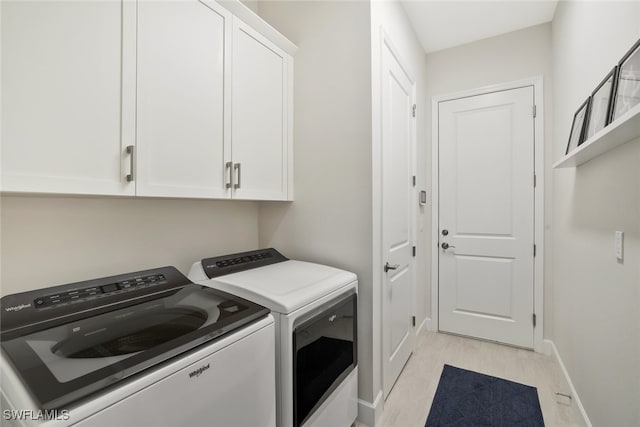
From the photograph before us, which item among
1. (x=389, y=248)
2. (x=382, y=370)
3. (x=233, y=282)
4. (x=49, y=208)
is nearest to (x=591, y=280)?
(x=389, y=248)

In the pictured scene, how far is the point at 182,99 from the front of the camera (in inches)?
50.9

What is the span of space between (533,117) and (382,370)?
95.5 inches

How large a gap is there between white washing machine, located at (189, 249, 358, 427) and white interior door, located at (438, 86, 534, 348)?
164cm

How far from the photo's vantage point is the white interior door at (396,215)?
6.14ft

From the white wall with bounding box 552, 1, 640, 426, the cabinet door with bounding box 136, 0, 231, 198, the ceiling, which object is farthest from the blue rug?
the ceiling

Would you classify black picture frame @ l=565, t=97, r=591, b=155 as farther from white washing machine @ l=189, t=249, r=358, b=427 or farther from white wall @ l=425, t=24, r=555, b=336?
white washing machine @ l=189, t=249, r=358, b=427

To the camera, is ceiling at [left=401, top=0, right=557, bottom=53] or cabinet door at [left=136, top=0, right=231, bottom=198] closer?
cabinet door at [left=136, top=0, right=231, bottom=198]

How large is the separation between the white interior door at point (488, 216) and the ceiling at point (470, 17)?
0.54 meters

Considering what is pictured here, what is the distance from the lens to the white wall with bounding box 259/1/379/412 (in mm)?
1686

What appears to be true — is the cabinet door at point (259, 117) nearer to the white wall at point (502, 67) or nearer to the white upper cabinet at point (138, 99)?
the white upper cabinet at point (138, 99)

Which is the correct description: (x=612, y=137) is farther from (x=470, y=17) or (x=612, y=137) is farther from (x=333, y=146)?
(x=470, y=17)

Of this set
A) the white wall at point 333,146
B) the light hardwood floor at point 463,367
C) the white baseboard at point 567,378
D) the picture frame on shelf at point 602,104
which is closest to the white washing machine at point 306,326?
the white wall at point 333,146

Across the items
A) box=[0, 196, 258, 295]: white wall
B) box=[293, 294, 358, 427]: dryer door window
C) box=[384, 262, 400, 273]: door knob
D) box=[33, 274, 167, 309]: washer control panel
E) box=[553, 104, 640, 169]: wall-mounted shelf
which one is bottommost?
box=[293, 294, 358, 427]: dryer door window

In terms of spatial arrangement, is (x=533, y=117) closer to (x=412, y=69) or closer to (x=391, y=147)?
(x=412, y=69)
